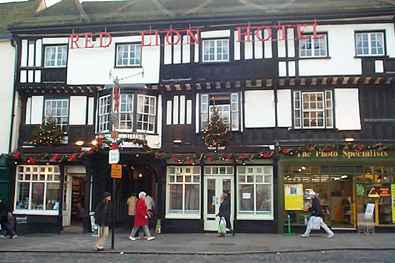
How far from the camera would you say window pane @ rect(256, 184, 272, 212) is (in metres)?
19.2

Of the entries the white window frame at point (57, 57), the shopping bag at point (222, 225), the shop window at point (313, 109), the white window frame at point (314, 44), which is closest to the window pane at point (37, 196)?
the white window frame at point (57, 57)

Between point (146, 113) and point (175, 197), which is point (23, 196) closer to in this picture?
point (146, 113)

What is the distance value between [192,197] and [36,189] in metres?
6.90

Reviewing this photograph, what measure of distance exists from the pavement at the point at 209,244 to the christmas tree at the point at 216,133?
3.61 m

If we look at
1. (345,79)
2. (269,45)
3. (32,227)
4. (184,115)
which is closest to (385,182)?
(345,79)

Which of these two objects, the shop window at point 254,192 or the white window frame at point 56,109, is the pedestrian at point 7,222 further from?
the shop window at point 254,192

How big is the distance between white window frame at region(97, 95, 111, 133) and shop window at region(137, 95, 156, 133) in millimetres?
1269

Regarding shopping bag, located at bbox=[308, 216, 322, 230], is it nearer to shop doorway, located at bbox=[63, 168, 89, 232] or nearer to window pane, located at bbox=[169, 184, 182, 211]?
window pane, located at bbox=[169, 184, 182, 211]

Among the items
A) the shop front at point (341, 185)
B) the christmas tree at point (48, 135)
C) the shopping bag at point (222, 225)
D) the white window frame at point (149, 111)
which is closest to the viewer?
the shopping bag at point (222, 225)

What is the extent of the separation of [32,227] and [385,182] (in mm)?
14711

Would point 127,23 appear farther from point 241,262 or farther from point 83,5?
point 241,262

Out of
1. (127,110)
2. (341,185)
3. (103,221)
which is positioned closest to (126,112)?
(127,110)

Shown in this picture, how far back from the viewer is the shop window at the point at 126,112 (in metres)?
19.7

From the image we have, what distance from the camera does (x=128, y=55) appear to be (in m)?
20.9
